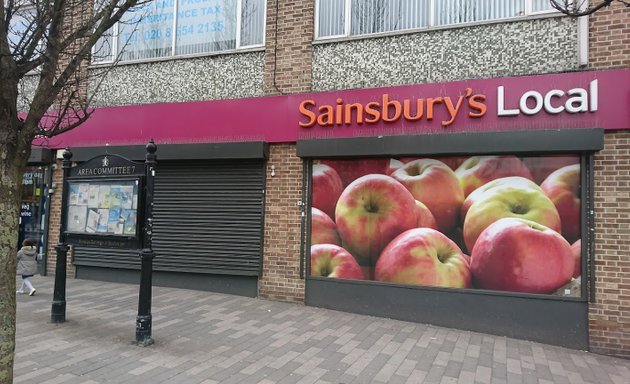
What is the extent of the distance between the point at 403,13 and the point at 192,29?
4.00 metres

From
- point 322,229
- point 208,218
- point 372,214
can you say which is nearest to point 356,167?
point 372,214

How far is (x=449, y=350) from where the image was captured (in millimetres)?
5438

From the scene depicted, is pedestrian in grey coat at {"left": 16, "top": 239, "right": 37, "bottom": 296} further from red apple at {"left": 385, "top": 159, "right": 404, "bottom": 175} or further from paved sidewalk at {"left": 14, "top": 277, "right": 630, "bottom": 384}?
red apple at {"left": 385, "top": 159, "right": 404, "bottom": 175}

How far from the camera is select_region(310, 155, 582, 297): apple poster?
6.06 m

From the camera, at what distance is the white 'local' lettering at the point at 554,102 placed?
5.89 metres

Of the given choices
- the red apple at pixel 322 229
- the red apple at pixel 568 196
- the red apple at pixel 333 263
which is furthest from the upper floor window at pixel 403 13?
the red apple at pixel 333 263

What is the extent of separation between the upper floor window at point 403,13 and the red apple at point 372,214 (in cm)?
248

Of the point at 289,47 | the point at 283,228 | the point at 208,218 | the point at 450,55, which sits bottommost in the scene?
the point at 283,228

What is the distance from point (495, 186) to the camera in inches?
251

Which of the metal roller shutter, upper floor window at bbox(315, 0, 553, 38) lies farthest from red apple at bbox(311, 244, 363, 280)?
upper floor window at bbox(315, 0, 553, 38)

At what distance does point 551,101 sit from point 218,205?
5.42 m

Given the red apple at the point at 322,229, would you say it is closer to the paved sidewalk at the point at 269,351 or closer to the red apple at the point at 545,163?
the paved sidewalk at the point at 269,351

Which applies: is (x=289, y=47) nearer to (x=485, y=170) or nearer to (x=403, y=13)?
(x=403, y=13)

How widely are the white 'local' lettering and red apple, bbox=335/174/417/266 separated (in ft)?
6.09
